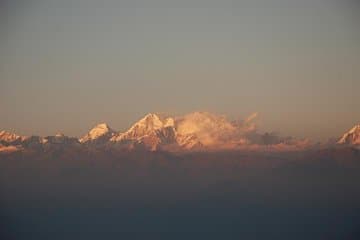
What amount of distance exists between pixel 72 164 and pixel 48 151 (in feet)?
24.8

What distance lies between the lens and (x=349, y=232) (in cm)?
6838

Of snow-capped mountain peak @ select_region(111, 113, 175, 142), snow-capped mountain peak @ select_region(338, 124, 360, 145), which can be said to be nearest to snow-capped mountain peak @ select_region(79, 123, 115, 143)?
snow-capped mountain peak @ select_region(111, 113, 175, 142)

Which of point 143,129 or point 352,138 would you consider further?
point 143,129

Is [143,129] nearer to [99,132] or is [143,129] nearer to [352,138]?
[99,132]

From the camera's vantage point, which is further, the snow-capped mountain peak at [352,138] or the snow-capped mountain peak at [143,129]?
the snow-capped mountain peak at [143,129]

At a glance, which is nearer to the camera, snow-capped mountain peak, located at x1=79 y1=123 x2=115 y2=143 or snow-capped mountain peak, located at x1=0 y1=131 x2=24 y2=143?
snow-capped mountain peak, located at x1=0 y1=131 x2=24 y2=143

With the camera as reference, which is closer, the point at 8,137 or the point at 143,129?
the point at 8,137

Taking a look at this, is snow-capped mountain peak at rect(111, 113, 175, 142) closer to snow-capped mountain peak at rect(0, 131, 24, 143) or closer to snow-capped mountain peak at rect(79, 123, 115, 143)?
snow-capped mountain peak at rect(79, 123, 115, 143)

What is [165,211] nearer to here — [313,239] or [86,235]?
[86,235]

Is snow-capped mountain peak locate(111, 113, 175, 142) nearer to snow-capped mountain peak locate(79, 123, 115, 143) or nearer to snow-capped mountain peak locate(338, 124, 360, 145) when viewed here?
snow-capped mountain peak locate(79, 123, 115, 143)

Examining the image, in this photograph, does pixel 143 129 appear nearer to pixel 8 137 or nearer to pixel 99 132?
pixel 99 132

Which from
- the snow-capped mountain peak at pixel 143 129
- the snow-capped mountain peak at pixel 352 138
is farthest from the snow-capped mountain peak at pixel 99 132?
the snow-capped mountain peak at pixel 352 138

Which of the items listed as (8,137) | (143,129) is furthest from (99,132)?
(8,137)

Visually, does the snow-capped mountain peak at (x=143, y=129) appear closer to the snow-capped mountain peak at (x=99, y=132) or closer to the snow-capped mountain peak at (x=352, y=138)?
the snow-capped mountain peak at (x=99, y=132)
